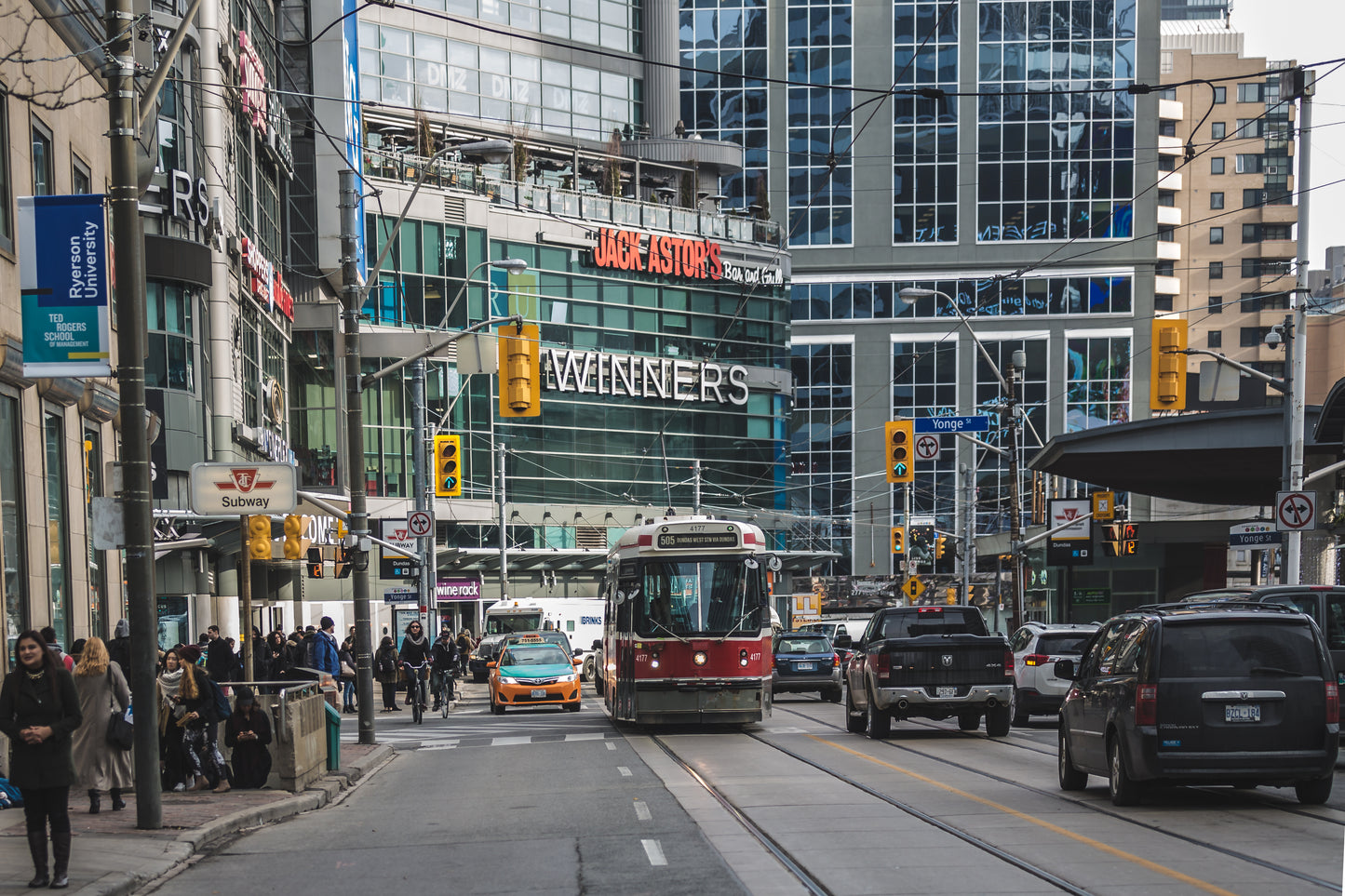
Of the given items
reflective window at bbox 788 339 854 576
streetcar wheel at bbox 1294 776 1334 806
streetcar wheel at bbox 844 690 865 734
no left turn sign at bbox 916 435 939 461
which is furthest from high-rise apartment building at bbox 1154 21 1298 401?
streetcar wheel at bbox 1294 776 1334 806

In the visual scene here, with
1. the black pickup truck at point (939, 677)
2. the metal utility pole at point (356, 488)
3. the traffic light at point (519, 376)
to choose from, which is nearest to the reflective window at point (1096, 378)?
the traffic light at point (519, 376)

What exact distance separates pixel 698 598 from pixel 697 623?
1.43ft

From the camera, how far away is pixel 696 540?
2616cm

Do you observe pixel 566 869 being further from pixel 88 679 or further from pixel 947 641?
pixel 947 641

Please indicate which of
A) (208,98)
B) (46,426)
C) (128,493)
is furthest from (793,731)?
(208,98)

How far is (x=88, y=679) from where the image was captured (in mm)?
15422

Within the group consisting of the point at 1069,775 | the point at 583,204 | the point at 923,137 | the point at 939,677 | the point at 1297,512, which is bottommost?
the point at 939,677

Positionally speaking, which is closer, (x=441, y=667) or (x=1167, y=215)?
(x=441, y=667)

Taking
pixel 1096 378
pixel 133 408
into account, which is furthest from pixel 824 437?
pixel 133 408

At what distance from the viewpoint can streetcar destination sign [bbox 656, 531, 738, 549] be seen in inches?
1029

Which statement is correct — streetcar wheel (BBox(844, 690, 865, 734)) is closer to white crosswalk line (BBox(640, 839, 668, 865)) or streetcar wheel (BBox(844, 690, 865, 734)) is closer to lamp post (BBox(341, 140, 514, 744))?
lamp post (BBox(341, 140, 514, 744))

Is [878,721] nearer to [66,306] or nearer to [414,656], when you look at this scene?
[414,656]

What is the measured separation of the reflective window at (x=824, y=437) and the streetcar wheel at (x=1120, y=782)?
77.8 m

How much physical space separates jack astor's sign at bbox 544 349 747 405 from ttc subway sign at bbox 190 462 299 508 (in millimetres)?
51444
